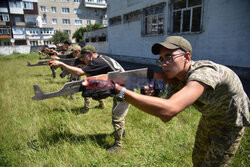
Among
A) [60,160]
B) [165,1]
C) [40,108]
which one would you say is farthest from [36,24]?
[60,160]

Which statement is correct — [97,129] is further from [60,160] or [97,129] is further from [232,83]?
[232,83]

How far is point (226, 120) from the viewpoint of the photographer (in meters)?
1.63

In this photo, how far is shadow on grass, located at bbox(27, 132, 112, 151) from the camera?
300 centimetres

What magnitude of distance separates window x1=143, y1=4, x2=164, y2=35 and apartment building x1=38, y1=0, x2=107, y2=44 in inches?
1382

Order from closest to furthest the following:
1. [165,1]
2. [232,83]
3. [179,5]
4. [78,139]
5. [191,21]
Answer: [232,83] → [78,139] → [191,21] → [179,5] → [165,1]

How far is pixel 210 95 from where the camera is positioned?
1.47 m

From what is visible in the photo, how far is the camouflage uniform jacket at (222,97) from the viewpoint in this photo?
1.35 metres

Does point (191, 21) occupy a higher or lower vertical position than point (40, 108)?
higher

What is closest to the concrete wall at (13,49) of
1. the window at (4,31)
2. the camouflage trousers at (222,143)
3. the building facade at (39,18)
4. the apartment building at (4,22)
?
the building facade at (39,18)

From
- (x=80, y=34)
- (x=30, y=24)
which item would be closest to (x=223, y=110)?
(x=80, y=34)

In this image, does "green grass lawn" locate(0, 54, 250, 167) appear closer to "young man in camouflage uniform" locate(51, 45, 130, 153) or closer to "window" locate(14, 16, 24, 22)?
"young man in camouflage uniform" locate(51, 45, 130, 153)

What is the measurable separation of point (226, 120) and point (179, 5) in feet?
33.7

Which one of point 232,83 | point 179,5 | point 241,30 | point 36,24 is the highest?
point 36,24

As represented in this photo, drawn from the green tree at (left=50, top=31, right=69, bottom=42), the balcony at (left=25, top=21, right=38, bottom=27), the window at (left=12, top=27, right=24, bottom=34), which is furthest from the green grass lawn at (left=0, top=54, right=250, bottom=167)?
the balcony at (left=25, top=21, right=38, bottom=27)
